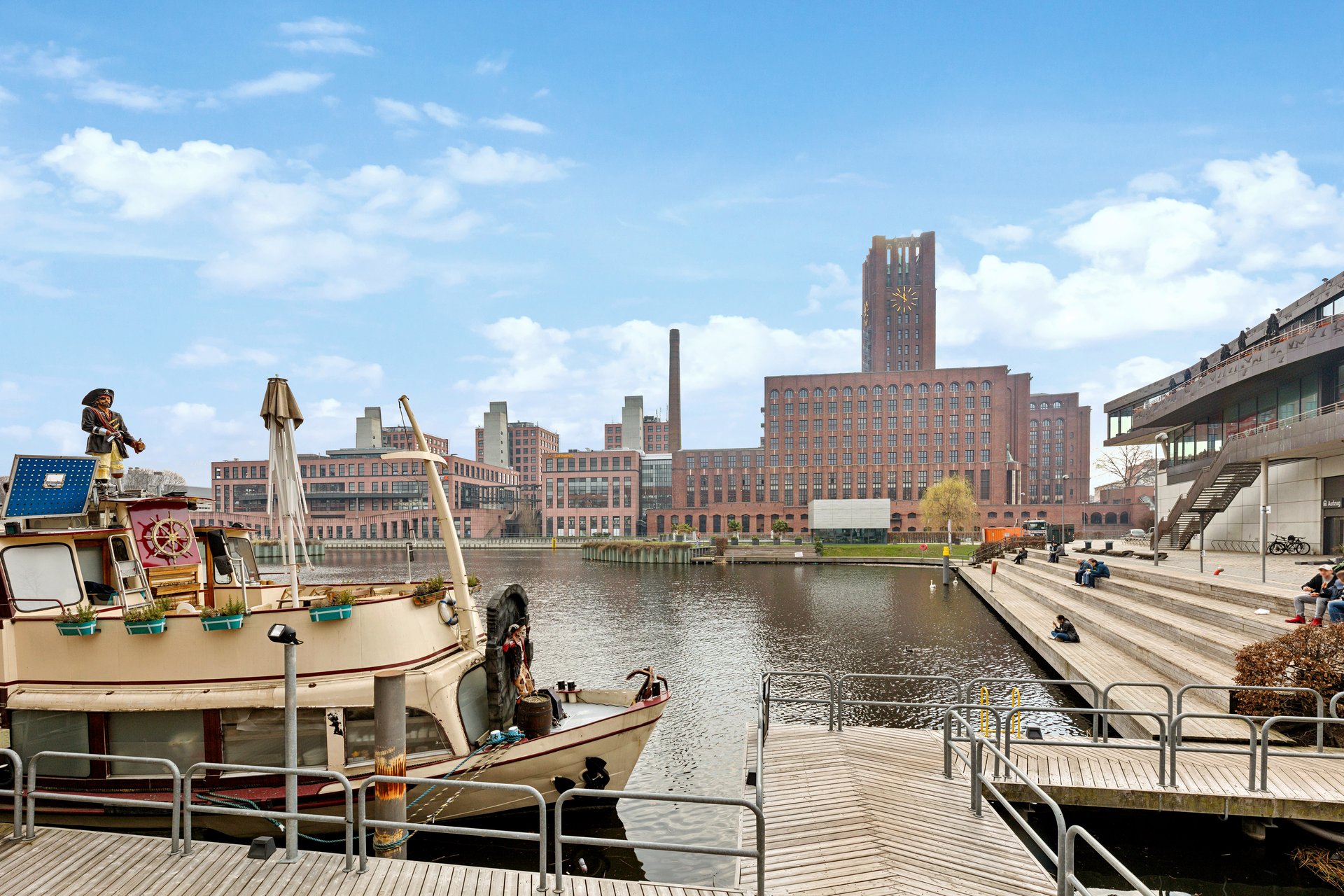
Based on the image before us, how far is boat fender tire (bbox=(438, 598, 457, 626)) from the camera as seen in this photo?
13.8 metres

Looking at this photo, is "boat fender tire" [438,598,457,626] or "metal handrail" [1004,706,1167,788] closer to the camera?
"metal handrail" [1004,706,1167,788]

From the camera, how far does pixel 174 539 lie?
1470 cm

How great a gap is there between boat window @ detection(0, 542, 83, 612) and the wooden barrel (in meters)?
7.79

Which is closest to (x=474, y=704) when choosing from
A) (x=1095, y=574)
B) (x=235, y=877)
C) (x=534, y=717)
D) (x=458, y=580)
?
(x=534, y=717)

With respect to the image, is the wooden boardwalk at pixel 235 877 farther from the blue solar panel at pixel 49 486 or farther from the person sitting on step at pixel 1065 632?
the person sitting on step at pixel 1065 632

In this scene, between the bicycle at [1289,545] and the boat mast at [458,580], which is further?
the bicycle at [1289,545]

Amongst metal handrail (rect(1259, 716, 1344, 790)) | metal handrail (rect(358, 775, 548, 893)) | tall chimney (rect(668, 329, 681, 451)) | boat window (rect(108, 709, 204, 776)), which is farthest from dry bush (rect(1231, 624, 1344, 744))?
tall chimney (rect(668, 329, 681, 451))

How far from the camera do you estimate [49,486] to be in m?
13.2

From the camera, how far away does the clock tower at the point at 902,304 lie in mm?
168250

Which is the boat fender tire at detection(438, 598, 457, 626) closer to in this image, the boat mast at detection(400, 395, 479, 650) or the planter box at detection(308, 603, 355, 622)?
the boat mast at detection(400, 395, 479, 650)

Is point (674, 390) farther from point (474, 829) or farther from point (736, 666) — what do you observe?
point (474, 829)

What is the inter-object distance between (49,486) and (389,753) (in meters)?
8.34

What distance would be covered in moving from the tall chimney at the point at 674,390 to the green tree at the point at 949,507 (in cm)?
5628

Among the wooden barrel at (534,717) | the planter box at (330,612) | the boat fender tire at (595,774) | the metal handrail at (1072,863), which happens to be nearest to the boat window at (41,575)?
the planter box at (330,612)
